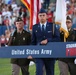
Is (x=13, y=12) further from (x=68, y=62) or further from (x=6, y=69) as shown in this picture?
(x=68, y=62)

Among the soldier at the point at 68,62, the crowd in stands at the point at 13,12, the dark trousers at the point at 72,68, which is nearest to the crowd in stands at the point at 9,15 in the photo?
the crowd in stands at the point at 13,12

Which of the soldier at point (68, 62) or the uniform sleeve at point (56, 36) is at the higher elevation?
the uniform sleeve at point (56, 36)

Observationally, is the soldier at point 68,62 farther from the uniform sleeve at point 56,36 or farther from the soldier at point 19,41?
the soldier at point 19,41

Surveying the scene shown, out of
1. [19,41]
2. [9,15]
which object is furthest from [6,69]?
[9,15]

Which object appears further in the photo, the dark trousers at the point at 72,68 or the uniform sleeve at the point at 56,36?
the dark trousers at the point at 72,68

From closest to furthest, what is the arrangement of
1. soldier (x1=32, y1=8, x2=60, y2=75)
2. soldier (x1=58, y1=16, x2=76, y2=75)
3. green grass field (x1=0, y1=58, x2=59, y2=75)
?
soldier (x1=32, y1=8, x2=60, y2=75) → soldier (x1=58, y1=16, x2=76, y2=75) → green grass field (x1=0, y1=58, x2=59, y2=75)

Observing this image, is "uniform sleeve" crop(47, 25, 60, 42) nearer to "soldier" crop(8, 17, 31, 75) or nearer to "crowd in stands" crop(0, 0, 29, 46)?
"soldier" crop(8, 17, 31, 75)

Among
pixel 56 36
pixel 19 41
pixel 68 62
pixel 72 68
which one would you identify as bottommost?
pixel 72 68

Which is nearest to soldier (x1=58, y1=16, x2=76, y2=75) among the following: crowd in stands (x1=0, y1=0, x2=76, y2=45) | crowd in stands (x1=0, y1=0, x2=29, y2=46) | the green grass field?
the green grass field

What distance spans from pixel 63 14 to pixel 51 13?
13.2 metres

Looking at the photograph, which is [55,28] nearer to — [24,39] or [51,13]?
[24,39]

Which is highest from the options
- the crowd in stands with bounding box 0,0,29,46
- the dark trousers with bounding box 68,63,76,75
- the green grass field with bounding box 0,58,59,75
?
the crowd in stands with bounding box 0,0,29,46

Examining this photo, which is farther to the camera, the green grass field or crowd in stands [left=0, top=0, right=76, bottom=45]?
crowd in stands [left=0, top=0, right=76, bottom=45]

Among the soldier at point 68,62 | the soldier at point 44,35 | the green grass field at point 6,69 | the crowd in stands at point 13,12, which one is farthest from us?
the crowd in stands at point 13,12
